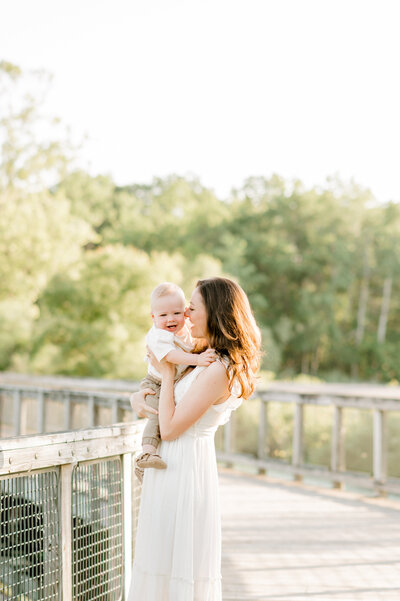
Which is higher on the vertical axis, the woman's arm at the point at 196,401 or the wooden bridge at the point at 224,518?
the woman's arm at the point at 196,401

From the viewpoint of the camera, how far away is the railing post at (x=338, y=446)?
930 cm

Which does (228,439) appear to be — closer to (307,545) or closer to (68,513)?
(307,545)

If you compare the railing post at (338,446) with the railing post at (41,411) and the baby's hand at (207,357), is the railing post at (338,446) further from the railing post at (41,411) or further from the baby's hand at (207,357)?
the baby's hand at (207,357)

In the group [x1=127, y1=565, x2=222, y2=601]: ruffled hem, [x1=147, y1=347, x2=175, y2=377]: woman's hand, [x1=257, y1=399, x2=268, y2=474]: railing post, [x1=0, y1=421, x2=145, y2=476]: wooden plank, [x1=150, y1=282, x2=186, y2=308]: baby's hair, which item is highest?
[x1=150, y1=282, x2=186, y2=308]: baby's hair

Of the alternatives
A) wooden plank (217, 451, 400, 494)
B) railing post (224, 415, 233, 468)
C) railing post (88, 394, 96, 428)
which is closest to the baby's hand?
railing post (88, 394, 96, 428)

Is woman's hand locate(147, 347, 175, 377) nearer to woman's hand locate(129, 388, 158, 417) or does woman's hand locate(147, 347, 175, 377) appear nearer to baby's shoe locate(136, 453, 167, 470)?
woman's hand locate(129, 388, 158, 417)

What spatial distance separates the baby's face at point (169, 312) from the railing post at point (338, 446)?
603cm

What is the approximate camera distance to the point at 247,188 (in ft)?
180

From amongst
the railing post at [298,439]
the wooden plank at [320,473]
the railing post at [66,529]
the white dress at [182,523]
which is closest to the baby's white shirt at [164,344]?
the white dress at [182,523]

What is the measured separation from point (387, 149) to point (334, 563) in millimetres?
53683

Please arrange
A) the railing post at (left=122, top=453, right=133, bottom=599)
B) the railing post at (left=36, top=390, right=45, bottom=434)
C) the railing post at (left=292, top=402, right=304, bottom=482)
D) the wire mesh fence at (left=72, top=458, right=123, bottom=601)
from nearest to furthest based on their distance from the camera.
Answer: the wire mesh fence at (left=72, top=458, right=123, bottom=601)
the railing post at (left=122, top=453, right=133, bottom=599)
the railing post at (left=292, top=402, right=304, bottom=482)
the railing post at (left=36, top=390, right=45, bottom=434)

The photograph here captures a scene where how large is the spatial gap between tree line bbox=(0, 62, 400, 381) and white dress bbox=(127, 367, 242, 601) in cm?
2493

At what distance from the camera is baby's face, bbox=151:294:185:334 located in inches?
141

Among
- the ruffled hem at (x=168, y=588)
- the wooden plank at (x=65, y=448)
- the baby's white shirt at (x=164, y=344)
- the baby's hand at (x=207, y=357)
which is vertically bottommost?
the ruffled hem at (x=168, y=588)
